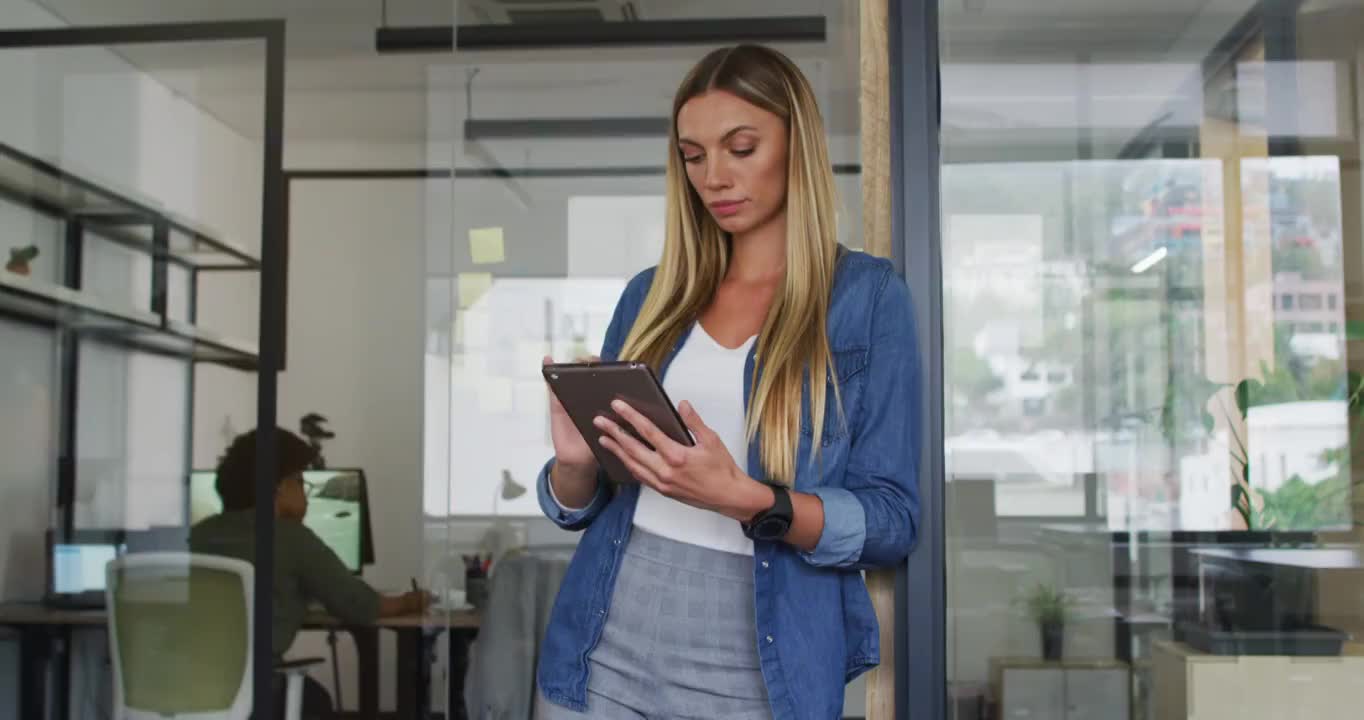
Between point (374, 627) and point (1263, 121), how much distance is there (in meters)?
3.37

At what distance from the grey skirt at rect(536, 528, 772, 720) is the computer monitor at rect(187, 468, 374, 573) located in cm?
341

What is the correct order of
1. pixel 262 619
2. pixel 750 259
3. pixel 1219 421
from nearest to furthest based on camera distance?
pixel 750 259 → pixel 1219 421 → pixel 262 619

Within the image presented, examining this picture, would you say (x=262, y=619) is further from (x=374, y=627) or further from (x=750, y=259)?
(x=750, y=259)

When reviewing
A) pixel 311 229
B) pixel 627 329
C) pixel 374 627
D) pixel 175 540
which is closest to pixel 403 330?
pixel 311 229

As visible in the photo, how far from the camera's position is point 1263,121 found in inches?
73.7

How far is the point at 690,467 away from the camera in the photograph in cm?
136

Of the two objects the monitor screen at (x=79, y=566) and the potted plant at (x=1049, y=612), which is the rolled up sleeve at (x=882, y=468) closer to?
the potted plant at (x=1049, y=612)

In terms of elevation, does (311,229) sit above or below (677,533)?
above

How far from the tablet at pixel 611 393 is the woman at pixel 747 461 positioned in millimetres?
19

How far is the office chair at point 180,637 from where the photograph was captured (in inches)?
145

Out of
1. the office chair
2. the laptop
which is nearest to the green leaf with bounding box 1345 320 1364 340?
the office chair

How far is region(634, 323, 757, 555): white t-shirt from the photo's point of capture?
4.99 feet

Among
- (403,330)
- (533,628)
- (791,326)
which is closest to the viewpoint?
(791,326)

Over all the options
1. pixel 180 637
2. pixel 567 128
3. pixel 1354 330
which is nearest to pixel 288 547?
pixel 180 637
